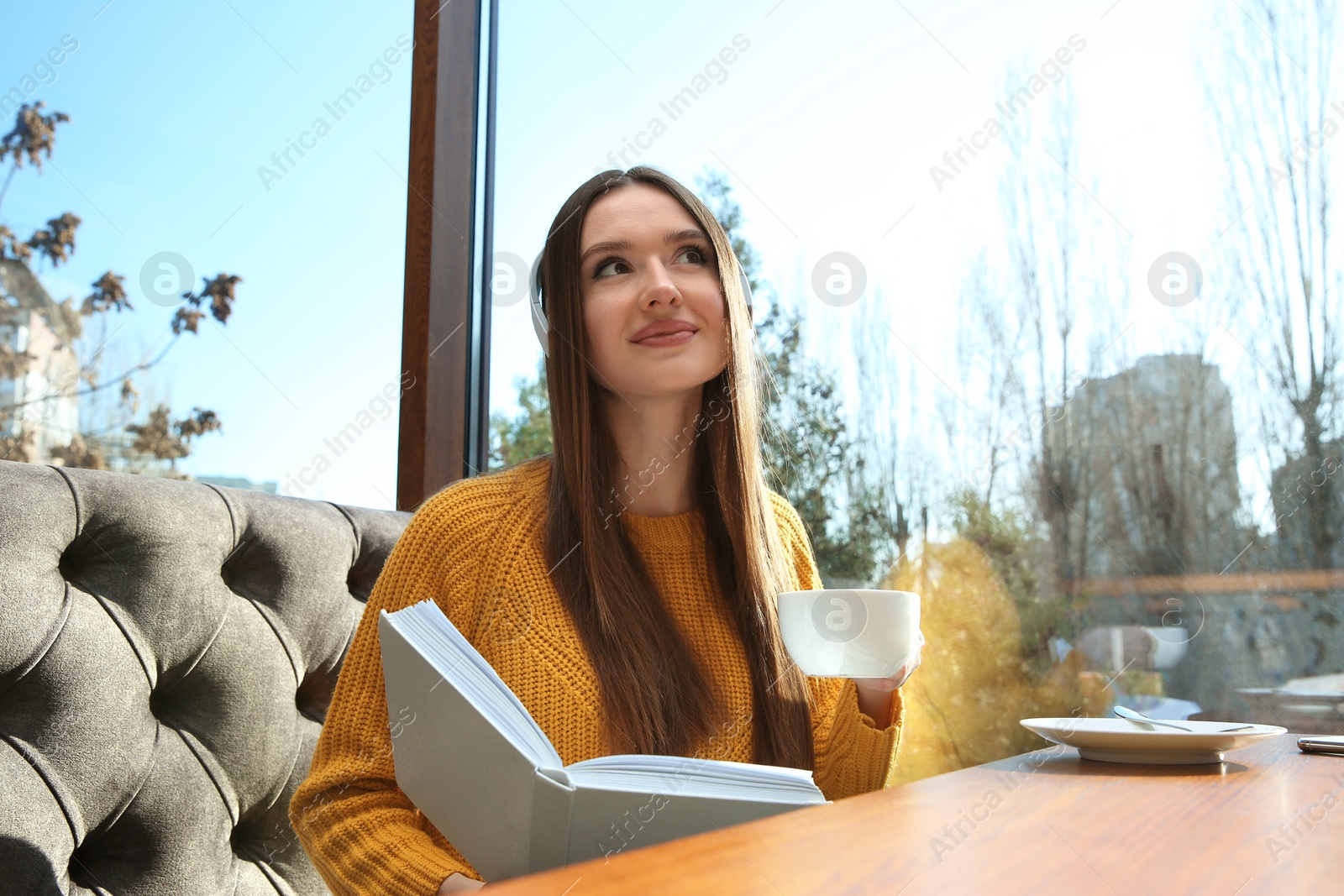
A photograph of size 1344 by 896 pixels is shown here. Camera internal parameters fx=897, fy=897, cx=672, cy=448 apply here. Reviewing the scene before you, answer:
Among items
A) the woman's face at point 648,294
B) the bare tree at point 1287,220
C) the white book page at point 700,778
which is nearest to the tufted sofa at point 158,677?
the woman's face at point 648,294

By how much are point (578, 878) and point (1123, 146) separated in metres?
1.52

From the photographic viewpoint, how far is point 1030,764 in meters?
0.85

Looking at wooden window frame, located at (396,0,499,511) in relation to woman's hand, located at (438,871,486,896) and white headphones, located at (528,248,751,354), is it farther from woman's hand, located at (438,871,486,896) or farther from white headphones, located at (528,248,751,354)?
woman's hand, located at (438,871,486,896)

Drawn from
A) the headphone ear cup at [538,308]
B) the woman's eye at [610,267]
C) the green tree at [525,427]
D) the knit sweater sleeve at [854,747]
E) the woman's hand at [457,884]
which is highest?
the woman's eye at [610,267]

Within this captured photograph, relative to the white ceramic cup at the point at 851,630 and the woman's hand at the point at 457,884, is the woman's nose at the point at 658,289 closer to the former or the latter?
the white ceramic cup at the point at 851,630

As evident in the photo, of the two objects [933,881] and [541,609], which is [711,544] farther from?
[933,881]

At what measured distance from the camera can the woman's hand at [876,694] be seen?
0.92m

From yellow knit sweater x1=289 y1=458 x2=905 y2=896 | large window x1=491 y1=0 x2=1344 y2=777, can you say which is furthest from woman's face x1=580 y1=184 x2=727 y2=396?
large window x1=491 y1=0 x2=1344 y2=777

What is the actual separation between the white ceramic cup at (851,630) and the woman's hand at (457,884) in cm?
34

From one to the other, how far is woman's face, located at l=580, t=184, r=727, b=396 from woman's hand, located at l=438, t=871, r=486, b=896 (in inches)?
25.3

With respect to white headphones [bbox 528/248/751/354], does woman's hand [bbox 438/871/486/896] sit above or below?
below

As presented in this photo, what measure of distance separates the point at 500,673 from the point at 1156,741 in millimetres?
670

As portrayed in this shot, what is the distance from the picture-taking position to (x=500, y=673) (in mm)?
1028

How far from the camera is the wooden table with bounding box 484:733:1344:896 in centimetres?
39
